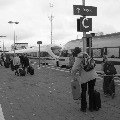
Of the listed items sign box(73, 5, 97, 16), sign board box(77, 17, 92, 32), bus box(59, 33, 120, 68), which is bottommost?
bus box(59, 33, 120, 68)

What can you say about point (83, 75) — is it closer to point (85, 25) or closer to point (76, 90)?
point (76, 90)

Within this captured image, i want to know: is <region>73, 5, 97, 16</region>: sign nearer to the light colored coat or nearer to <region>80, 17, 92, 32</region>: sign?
<region>80, 17, 92, 32</region>: sign

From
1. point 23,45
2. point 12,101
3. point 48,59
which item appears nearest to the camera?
point 12,101

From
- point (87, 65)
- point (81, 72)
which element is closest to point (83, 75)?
point (81, 72)

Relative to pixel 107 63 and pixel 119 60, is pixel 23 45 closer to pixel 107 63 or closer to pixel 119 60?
pixel 119 60

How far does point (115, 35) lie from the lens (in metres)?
20.4

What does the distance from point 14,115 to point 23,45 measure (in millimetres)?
89730

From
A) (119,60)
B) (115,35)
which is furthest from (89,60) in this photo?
(115,35)

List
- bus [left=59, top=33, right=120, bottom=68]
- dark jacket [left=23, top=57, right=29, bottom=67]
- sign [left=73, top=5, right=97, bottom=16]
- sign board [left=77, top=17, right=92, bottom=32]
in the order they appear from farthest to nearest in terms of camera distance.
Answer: dark jacket [left=23, top=57, right=29, bottom=67], bus [left=59, top=33, right=120, bottom=68], sign board [left=77, top=17, right=92, bottom=32], sign [left=73, top=5, right=97, bottom=16]

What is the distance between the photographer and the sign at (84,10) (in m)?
11.7

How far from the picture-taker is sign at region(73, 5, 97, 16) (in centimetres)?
1165

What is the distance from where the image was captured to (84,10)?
1198 cm

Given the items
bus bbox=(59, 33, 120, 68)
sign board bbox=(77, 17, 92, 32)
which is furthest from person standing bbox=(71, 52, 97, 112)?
bus bbox=(59, 33, 120, 68)

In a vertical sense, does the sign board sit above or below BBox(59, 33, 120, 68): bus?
above
